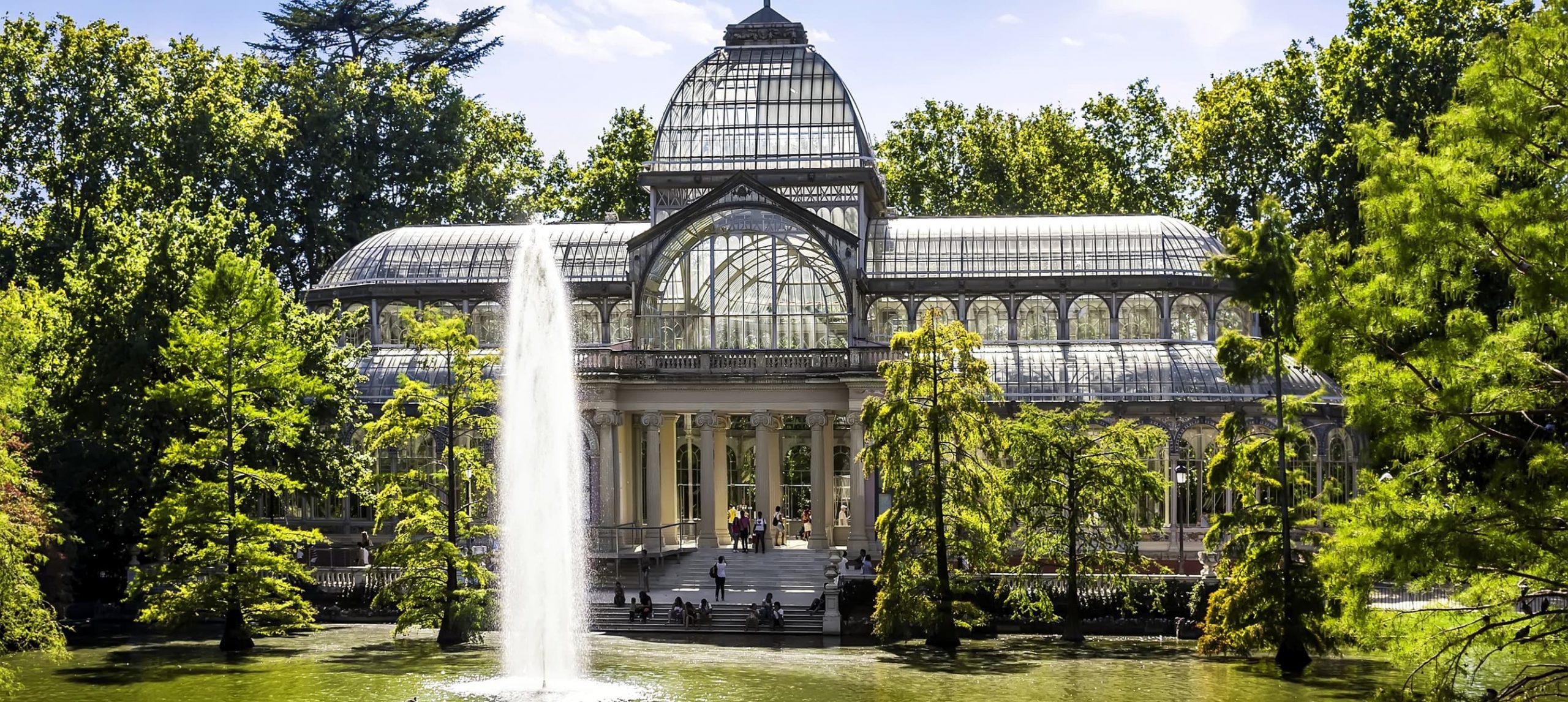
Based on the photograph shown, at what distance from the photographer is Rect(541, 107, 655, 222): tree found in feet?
271

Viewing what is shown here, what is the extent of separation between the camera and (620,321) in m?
62.4

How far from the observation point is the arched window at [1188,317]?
59812 millimetres

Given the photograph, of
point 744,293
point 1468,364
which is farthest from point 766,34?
point 1468,364

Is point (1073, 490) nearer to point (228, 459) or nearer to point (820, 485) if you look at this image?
point (820, 485)

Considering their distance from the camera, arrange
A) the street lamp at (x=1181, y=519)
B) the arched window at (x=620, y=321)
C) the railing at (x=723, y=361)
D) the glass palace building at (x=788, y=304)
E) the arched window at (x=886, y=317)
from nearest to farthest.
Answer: the street lamp at (x=1181, y=519) → the glass palace building at (x=788, y=304) → the railing at (x=723, y=361) → the arched window at (x=886, y=317) → the arched window at (x=620, y=321)

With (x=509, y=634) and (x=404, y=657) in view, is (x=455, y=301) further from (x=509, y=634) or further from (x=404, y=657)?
(x=509, y=634)

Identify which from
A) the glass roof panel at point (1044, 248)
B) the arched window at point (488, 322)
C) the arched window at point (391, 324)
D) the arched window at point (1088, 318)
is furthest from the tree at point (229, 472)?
the arched window at point (1088, 318)

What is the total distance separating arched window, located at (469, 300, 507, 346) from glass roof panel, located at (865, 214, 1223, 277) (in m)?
13.1

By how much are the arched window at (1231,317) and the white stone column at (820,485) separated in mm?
13905

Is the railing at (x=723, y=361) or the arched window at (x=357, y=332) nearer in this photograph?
the railing at (x=723, y=361)

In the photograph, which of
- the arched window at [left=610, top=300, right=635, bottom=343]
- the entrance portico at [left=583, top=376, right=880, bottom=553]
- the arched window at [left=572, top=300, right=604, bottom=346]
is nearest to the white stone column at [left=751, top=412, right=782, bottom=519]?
the entrance portico at [left=583, top=376, right=880, bottom=553]

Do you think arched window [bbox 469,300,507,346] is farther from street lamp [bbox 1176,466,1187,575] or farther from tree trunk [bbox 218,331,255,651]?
street lamp [bbox 1176,466,1187,575]

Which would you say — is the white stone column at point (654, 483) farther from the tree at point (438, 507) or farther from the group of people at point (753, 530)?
the tree at point (438, 507)

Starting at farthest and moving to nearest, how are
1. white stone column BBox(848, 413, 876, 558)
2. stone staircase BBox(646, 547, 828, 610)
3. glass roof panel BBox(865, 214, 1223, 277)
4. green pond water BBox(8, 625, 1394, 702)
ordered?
glass roof panel BBox(865, 214, 1223, 277)
white stone column BBox(848, 413, 876, 558)
stone staircase BBox(646, 547, 828, 610)
green pond water BBox(8, 625, 1394, 702)
